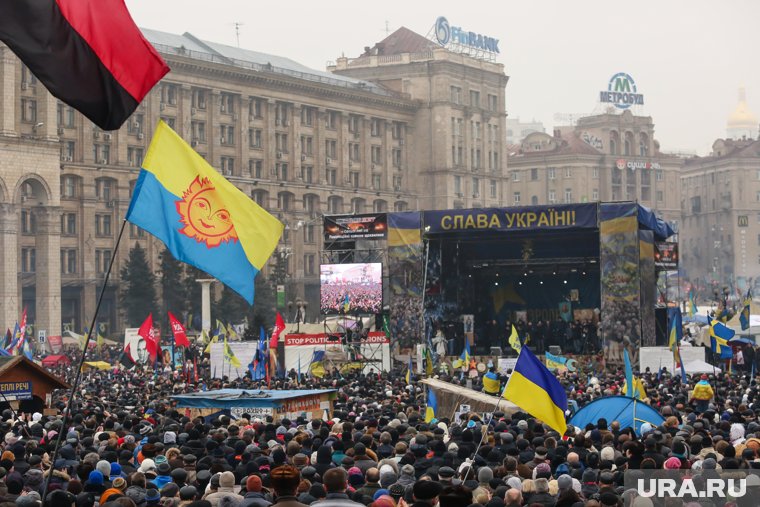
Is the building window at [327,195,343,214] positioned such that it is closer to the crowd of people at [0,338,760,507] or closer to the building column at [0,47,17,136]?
the building column at [0,47,17,136]

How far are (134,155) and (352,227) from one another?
3844 cm

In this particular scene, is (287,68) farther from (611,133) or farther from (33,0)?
(33,0)

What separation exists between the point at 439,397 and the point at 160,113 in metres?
68.6

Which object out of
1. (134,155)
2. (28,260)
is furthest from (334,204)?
(28,260)

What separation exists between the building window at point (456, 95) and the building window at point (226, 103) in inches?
965

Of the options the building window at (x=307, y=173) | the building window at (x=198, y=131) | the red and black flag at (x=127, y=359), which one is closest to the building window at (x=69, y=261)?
the building window at (x=198, y=131)

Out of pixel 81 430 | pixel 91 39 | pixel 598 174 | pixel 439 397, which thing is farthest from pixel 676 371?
pixel 598 174

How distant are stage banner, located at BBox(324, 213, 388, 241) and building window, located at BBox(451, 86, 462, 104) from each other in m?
62.6

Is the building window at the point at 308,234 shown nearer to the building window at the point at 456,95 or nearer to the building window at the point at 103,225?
the building window at the point at 456,95

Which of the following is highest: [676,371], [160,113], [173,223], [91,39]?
[160,113]

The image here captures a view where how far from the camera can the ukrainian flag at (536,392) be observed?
15266mm

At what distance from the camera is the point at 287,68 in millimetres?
107500

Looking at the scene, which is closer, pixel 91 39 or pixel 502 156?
pixel 91 39

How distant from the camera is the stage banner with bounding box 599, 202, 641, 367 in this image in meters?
49.0
